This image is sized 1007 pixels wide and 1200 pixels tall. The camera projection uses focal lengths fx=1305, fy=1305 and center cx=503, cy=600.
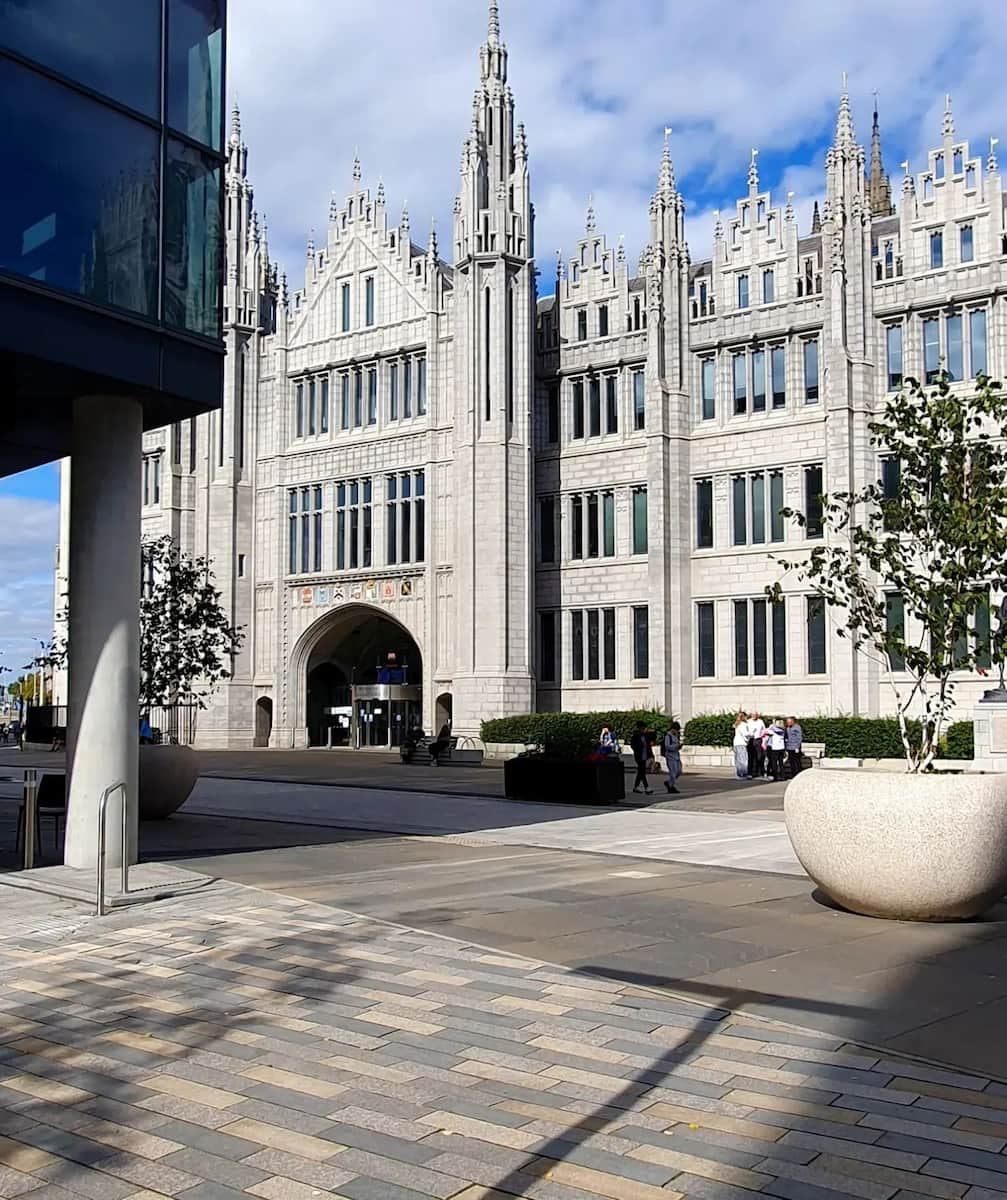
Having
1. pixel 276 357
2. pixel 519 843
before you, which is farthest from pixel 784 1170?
pixel 276 357

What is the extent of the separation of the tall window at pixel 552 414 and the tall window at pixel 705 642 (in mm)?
8687

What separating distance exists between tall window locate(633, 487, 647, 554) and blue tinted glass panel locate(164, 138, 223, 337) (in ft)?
109

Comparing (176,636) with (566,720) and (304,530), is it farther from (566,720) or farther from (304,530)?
(304,530)

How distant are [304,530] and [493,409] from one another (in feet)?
37.7

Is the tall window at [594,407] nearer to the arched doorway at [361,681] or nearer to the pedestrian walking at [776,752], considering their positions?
Result: the arched doorway at [361,681]

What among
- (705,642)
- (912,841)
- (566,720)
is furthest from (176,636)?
(705,642)

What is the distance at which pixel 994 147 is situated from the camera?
4028 cm

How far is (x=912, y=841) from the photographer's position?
9.70 meters

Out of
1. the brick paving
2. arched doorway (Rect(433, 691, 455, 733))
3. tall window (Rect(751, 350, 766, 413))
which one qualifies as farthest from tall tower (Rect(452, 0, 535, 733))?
the brick paving

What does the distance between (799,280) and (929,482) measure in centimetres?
3403

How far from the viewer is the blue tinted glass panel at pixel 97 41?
11547 millimetres

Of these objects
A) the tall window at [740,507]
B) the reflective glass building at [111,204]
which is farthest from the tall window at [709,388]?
the reflective glass building at [111,204]

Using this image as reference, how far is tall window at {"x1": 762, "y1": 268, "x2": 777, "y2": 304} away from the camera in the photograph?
1738 inches

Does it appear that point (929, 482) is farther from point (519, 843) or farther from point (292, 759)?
point (292, 759)
